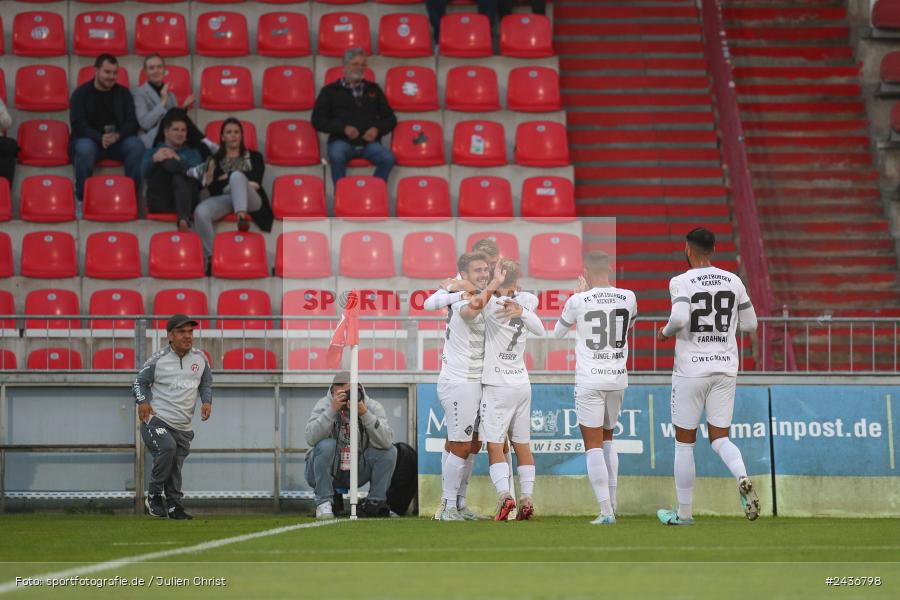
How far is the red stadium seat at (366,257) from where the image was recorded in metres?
14.9

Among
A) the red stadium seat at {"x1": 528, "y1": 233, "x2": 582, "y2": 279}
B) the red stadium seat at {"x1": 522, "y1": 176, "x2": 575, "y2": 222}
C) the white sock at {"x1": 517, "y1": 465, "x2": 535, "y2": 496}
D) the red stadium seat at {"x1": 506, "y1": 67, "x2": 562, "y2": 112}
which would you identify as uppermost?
the red stadium seat at {"x1": 506, "y1": 67, "x2": 562, "y2": 112}

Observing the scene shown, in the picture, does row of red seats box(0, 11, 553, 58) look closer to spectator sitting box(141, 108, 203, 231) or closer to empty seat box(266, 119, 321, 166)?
empty seat box(266, 119, 321, 166)

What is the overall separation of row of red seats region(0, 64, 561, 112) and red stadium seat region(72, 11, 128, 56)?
17.4 inches

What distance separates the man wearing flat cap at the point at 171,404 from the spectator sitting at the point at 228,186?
3544 mm

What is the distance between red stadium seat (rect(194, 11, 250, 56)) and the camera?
61.3ft

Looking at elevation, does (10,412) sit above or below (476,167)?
below

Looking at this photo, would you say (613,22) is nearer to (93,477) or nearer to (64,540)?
(93,477)

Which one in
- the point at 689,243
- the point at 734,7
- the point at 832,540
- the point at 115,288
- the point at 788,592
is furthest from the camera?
the point at 734,7

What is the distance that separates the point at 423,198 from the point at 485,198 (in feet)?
2.32

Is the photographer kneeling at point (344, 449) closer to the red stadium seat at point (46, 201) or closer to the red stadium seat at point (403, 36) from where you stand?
the red stadium seat at point (46, 201)

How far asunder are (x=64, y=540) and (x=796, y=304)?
9.78m

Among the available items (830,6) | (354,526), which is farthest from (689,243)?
(830,6)

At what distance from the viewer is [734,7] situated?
20719mm

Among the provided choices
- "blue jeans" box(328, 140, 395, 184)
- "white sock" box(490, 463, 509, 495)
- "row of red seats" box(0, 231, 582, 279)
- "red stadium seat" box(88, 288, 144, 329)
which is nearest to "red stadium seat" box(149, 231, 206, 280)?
"row of red seats" box(0, 231, 582, 279)
